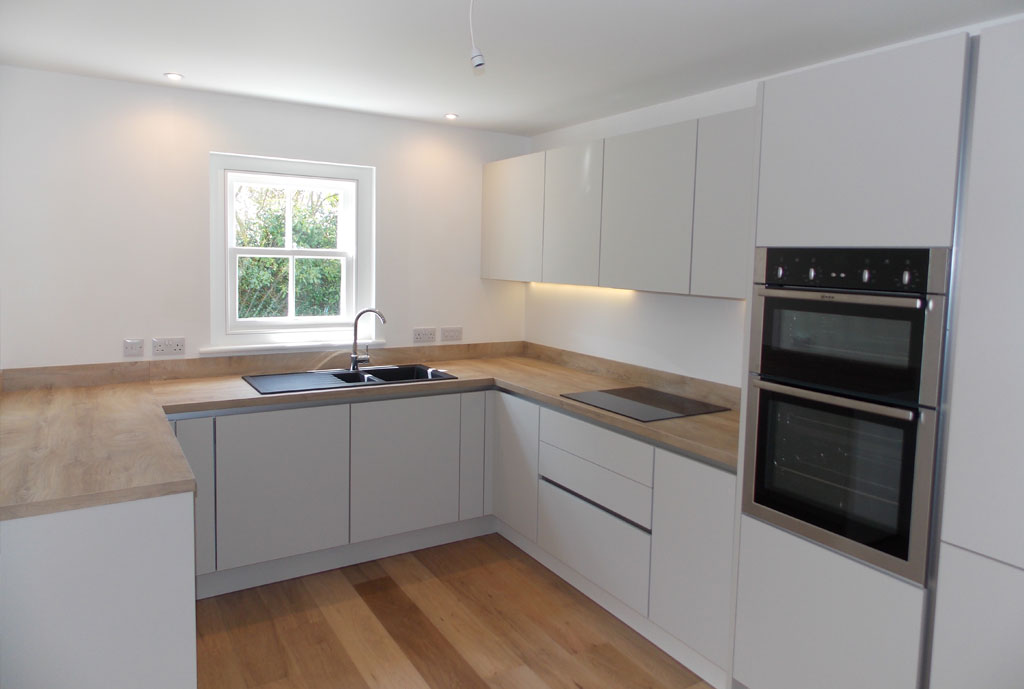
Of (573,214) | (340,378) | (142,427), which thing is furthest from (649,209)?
(142,427)

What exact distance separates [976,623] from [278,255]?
3.37m

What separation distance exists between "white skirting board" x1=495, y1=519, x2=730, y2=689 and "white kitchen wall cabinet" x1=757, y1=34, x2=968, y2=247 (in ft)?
4.96

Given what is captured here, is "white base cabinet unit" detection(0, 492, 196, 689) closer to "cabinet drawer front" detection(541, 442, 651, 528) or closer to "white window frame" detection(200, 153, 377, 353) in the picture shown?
"cabinet drawer front" detection(541, 442, 651, 528)

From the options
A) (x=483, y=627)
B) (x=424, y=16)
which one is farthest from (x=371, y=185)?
(x=483, y=627)

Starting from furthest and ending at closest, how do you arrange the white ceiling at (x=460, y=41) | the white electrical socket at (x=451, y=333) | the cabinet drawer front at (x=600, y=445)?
the white electrical socket at (x=451, y=333), the cabinet drawer front at (x=600, y=445), the white ceiling at (x=460, y=41)

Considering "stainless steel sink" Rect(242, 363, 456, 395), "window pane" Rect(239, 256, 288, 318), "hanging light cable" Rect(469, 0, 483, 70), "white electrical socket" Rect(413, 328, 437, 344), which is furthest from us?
"white electrical socket" Rect(413, 328, 437, 344)

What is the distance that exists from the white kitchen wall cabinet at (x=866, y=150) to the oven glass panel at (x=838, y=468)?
1.57 feet

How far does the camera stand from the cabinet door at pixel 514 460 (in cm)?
343

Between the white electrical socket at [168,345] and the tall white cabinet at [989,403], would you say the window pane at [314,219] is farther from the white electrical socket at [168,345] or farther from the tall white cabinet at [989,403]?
the tall white cabinet at [989,403]

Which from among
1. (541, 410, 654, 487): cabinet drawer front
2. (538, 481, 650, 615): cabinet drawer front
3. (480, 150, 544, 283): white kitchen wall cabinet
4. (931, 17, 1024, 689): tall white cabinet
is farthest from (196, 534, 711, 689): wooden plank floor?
(480, 150, 544, 283): white kitchen wall cabinet

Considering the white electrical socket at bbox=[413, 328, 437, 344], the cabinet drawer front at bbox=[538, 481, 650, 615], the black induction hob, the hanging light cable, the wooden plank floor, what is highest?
the hanging light cable

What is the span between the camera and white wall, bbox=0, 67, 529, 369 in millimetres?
3064

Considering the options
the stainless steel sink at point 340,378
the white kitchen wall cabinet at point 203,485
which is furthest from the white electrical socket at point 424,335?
the white kitchen wall cabinet at point 203,485

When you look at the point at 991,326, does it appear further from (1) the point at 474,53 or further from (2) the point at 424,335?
(2) the point at 424,335
